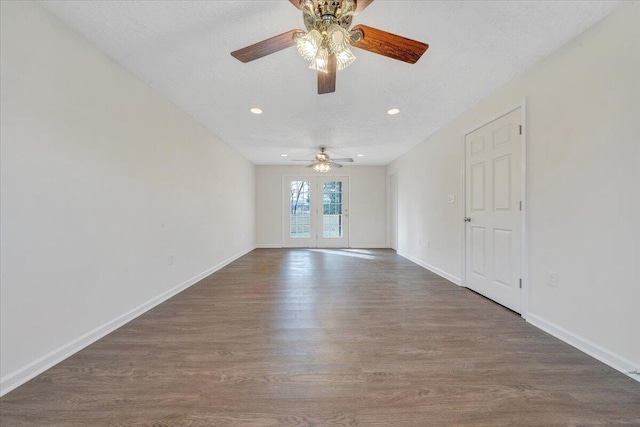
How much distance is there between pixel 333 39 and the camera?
136 centimetres

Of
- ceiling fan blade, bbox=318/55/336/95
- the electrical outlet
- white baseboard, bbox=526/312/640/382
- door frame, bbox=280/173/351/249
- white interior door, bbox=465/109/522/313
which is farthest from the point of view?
door frame, bbox=280/173/351/249

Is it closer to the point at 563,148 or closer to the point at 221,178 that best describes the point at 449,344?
the point at 563,148

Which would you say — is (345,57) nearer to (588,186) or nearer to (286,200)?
(588,186)

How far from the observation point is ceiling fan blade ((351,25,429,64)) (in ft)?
4.66

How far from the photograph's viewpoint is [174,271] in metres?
2.97

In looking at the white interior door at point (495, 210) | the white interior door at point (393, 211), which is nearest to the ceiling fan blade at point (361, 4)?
the white interior door at point (495, 210)

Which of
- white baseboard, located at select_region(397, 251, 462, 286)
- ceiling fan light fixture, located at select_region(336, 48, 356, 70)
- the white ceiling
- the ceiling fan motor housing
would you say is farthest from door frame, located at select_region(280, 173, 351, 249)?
the ceiling fan motor housing

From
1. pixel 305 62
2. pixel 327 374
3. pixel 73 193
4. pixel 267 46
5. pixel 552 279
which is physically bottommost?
pixel 327 374

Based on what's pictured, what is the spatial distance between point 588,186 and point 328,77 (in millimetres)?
2044

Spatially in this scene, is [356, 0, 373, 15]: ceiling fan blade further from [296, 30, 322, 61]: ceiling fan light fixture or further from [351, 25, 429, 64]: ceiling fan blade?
[296, 30, 322, 61]: ceiling fan light fixture

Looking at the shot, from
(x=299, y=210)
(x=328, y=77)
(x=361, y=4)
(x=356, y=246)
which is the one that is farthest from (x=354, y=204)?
(x=361, y=4)

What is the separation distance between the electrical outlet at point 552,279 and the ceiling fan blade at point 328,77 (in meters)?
2.39

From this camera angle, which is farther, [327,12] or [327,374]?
[327,374]

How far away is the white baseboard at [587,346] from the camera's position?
1522 millimetres
